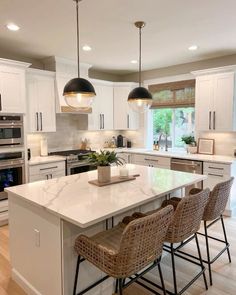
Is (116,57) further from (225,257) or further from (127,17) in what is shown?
(225,257)

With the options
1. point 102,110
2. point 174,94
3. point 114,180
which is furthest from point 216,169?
point 102,110

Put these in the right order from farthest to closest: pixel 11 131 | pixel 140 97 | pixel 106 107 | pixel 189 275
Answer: pixel 106 107 < pixel 11 131 < pixel 140 97 < pixel 189 275

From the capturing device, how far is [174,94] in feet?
17.8

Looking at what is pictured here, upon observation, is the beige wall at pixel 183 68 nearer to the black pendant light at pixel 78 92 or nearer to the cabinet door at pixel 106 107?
the cabinet door at pixel 106 107

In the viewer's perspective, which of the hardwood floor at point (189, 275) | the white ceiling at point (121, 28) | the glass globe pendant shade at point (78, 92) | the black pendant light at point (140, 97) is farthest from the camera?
the black pendant light at point (140, 97)

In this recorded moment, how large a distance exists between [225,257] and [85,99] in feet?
8.05

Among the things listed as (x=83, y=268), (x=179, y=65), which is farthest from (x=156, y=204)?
(x=179, y=65)

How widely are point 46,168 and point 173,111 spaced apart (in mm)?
3065

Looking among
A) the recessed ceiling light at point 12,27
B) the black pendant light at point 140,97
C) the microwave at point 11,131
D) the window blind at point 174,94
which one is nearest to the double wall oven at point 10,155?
the microwave at point 11,131

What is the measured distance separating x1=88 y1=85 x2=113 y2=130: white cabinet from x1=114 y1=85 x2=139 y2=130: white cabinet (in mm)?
121

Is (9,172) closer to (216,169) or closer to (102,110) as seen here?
(102,110)

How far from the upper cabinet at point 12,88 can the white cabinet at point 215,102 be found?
3134mm

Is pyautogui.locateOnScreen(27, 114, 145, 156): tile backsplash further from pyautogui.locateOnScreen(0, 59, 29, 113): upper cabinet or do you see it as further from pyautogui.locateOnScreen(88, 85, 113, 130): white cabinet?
pyautogui.locateOnScreen(0, 59, 29, 113): upper cabinet

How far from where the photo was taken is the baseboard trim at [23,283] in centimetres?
224
